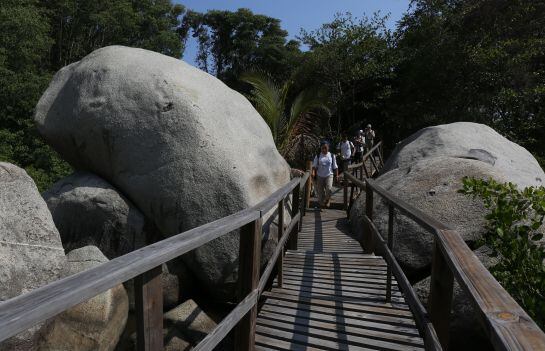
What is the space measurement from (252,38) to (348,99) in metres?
15.5

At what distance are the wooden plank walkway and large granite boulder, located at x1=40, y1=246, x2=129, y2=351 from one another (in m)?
1.79

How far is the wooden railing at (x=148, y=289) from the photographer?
106 centimetres

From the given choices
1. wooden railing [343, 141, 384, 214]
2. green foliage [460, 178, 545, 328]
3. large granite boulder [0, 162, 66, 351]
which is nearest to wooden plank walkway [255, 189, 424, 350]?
green foliage [460, 178, 545, 328]

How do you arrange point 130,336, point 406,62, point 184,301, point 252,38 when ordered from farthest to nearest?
1. point 252,38
2. point 406,62
3. point 184,301
4. point 130,336

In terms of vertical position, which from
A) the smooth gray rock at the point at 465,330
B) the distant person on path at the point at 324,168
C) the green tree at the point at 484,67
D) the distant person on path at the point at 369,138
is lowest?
the smooth gray rock at the point at 465,330

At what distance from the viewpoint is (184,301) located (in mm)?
6305

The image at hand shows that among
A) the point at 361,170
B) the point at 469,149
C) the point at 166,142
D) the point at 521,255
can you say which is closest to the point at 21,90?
the point at 361,170

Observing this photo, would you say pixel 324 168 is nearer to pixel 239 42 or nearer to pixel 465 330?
pixel 465 330

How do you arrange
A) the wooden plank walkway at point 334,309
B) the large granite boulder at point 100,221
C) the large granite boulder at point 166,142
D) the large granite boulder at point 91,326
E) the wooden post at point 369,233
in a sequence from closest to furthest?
the wooden plank walkway at point 334,309, the large granite boulder at point 91,326, the wooden post at point 369,233, the large granite boulder at point 166,142, the large granite boulder at point 100,221

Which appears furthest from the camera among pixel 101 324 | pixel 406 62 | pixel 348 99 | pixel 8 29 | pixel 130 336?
pixel 348 99

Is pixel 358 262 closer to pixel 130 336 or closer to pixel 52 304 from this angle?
pixel 130 336

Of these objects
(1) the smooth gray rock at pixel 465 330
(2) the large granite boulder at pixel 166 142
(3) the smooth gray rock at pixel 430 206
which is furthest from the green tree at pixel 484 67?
(1) the smooth gray rock at pixel 465 330

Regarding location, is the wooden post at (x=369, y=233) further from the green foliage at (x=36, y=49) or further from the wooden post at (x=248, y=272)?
the green foliage at (x=36, y=49)

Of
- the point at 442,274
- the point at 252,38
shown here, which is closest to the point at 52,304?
the point at 442,274
